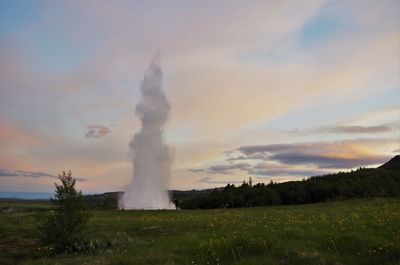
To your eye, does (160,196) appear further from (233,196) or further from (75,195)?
(75,195)

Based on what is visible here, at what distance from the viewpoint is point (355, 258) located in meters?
15.8

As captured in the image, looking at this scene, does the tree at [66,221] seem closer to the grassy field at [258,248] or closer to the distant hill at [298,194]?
the grassy field at [258,248]

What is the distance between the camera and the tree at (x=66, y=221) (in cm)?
2047

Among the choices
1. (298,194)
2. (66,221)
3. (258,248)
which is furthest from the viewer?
(298,194)

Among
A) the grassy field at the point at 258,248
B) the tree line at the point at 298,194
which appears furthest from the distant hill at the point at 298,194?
the grassy field at the point at 258,248

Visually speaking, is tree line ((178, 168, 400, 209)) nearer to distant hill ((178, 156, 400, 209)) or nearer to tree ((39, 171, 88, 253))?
distant hill ((178, 156, 400, 209))

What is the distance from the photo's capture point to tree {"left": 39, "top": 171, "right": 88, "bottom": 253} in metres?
20.5

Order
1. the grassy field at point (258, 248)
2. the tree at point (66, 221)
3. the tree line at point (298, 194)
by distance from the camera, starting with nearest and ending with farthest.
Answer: the grassy field at point (258, 248) < the tree at point (66, 221) < the tree line at point (298, 194)

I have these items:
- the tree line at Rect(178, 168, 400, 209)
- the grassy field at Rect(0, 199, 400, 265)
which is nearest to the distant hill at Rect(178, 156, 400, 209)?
the tree line at Rect(178, 168, 400, 209)

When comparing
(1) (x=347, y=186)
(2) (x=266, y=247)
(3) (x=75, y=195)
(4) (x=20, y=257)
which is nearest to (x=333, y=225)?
(2) (x=266, y=247)

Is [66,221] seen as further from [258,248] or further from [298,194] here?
[298,194]

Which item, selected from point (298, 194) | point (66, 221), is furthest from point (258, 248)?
point (298, 194)

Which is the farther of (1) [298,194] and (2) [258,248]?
(1) [298,194]

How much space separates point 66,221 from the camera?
21.0 m
